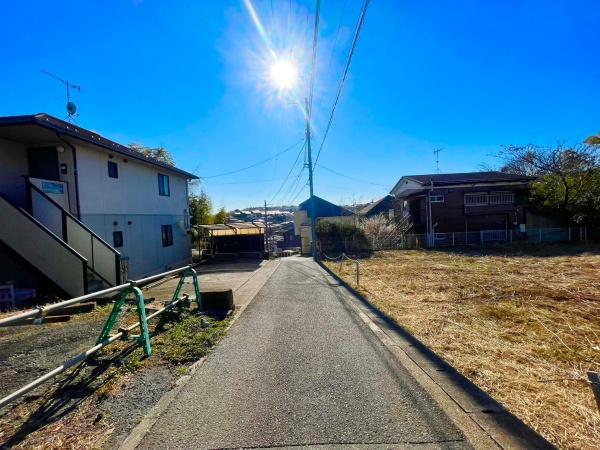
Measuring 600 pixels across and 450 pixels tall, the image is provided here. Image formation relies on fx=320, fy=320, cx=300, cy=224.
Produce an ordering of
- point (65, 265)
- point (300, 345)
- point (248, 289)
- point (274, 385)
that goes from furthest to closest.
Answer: point (248, 289) → point (65, 265) → point (300, 345) → point (274, 385)

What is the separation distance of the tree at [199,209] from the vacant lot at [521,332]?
68.8 feet

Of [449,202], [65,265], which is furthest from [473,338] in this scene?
[449,202]

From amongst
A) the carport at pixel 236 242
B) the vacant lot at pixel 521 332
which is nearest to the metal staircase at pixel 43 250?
the vacant lot at pixel 521 332

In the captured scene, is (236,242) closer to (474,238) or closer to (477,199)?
(474,238)

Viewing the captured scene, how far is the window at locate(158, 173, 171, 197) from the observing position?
1639cm

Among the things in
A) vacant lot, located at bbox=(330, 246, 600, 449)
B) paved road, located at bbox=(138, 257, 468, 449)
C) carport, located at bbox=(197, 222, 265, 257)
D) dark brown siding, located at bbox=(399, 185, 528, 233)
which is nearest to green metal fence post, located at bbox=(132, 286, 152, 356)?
paved road, located at bbox=(138, 257, 468, 449)

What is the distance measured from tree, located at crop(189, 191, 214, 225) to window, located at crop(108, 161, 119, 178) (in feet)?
48.8

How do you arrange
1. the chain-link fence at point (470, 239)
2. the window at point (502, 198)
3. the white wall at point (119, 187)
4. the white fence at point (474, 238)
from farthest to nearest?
1. the window at point (502, 198)
2. the white fence at point (474, 238)
3. the chain-link fence at point (470, 239)
4. the white wall at point (119, 187)

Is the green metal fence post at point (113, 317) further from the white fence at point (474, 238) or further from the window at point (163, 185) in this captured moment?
the white fence at point (474, 238)

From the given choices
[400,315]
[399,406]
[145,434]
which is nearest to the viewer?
[145,434]

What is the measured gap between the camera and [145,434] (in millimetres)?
2559

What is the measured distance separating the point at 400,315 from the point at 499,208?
74.6 feet

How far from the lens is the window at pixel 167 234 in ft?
53.5

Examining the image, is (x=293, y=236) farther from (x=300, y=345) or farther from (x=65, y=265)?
(x=300, y=345)
